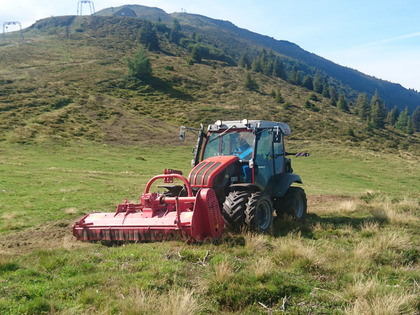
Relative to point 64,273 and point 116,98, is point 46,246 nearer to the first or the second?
point 64,273

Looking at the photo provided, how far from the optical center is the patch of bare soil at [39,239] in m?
7.52

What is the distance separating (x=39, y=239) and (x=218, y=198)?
4428mm

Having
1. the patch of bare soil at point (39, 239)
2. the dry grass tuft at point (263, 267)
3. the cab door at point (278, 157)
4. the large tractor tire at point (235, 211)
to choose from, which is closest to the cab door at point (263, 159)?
the cab door at point (278, 157)

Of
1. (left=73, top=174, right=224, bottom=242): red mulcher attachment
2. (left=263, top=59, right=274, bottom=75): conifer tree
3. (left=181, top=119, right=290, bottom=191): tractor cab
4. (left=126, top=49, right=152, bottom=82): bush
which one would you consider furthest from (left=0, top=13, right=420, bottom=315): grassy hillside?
(left=263, top=59, right=274, bottom=75): conifer tree

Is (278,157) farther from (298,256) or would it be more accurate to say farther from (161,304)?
(161,304)

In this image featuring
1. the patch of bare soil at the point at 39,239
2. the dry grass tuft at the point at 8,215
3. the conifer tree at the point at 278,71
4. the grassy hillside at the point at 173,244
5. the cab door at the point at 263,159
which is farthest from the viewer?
the conifer tree at the point at 278,71

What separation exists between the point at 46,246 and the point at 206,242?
Result: 138 inches

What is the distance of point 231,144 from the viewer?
991cm

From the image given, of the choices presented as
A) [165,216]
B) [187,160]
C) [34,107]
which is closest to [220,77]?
[34,107]

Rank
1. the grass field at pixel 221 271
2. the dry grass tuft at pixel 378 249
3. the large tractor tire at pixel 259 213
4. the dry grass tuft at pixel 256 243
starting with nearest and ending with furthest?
1. the grass field at pixel 221 271
2. the dry grass tuft at pixel 378 249
3. the dry grass tuft at pixel 256 243
4. the large tractor tire at pixel 259 213

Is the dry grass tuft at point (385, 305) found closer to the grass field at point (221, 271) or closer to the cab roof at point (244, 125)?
the grass field at point (221, 271)

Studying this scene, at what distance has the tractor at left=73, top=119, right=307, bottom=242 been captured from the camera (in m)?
7.41

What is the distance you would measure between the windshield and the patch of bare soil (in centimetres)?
424

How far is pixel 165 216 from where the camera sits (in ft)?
25.5
